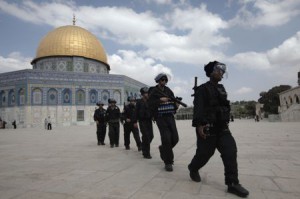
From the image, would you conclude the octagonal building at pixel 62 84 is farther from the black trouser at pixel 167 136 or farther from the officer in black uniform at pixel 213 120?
the officer in black uniform at pixel 213 120

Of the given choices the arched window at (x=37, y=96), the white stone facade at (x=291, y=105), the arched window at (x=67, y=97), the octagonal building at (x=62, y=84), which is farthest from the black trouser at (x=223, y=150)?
the arched window at (x=67, y=97)

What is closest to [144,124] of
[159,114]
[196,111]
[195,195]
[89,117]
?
[159,114]

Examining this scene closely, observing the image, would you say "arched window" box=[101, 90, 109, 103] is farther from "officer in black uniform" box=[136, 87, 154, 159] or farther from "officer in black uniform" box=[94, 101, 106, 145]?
"officer in black uniform" box=[136, 87, 154, 159]

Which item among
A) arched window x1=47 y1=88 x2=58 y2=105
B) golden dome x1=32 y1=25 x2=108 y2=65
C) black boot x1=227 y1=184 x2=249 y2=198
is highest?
golden dome x1=32 y1=25 x2=108 y2=65

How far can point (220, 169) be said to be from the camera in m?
3.99

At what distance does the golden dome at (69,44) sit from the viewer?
37125 mm

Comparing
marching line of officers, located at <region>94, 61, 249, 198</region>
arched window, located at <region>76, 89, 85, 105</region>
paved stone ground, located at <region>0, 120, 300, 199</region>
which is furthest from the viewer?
arched window, located at <region>76, 89, 85, 105</region>

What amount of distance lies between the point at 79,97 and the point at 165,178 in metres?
32.2

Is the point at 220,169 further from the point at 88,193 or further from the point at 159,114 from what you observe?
the point at 88,193

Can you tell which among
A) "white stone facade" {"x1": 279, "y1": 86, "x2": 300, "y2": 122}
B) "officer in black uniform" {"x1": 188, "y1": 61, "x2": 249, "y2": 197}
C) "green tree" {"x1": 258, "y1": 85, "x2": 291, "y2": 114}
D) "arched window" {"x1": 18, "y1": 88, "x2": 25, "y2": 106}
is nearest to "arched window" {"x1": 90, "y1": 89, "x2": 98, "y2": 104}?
"arched window" {"x1": 18, "y1": 88, "x2": 25, "y2": 106}

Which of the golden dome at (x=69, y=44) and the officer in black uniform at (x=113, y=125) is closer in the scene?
the officer in black uniform at (x=113, y=125)

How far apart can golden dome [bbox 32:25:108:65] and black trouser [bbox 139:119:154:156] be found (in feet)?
111

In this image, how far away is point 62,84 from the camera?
1310 inches

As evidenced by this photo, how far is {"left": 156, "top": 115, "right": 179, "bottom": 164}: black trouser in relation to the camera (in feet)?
13.4
